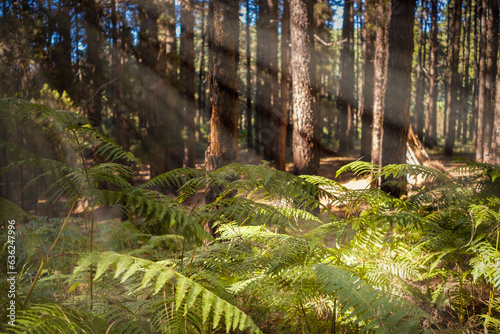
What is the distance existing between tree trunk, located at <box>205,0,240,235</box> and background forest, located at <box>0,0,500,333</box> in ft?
0.08

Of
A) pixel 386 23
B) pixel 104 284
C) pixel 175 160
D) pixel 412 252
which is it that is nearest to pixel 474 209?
pixel 412 252

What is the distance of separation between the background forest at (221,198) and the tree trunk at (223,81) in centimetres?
2

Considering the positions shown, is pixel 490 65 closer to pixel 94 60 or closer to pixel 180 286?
pixel 94 60

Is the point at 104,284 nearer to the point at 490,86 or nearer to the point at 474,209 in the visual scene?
the point at 474,209

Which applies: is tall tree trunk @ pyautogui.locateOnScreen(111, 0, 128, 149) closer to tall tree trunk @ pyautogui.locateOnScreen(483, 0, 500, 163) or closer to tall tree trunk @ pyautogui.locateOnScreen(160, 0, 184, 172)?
tall tree trunk @ pyautogui.locateOnScreen(160, 0, 184, 172)

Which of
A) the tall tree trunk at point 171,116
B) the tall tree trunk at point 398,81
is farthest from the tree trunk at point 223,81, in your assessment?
the tall tree trunk at point 171,116

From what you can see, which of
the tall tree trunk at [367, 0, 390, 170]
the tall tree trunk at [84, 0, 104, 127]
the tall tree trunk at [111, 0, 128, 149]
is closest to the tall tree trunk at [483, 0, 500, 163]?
the tall tree trunk at [367, 0, 390, 170]

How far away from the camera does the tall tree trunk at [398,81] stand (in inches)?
265

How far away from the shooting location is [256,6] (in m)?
20.0

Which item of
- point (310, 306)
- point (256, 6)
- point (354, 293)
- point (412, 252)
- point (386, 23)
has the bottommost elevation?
point (310, 306)

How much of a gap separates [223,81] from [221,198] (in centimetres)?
342

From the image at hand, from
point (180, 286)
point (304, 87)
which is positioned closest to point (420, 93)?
point (304, 87)

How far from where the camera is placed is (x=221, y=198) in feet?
7.14

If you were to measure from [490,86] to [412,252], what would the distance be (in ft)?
44.8
